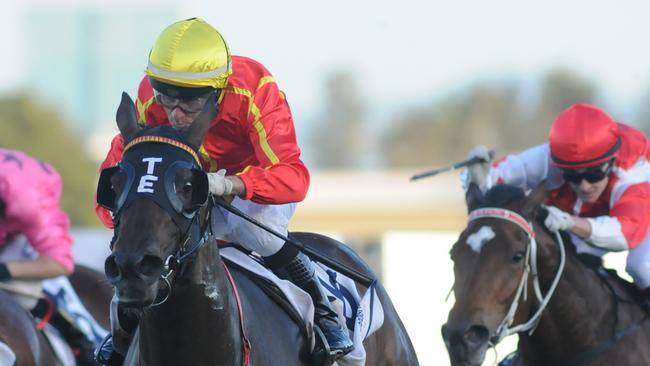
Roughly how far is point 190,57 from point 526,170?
10.7ft

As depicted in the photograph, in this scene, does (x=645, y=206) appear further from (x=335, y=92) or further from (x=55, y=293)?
(x=335, y=92)

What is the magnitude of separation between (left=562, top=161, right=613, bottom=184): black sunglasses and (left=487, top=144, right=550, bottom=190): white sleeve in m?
0.35

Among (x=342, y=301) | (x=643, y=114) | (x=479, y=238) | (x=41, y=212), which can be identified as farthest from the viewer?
(x=643, y=114)

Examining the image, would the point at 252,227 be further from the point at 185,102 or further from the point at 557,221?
the point at 557,221

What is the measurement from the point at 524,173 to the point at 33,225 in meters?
2.80

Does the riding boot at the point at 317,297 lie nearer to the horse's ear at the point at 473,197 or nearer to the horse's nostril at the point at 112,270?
the horse's nostril at the point at 112,270

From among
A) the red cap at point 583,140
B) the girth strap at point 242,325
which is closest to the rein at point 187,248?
the girth strap at point 242,325

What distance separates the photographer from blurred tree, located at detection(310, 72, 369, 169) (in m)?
78.2

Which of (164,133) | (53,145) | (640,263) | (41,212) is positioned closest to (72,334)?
(41,212)

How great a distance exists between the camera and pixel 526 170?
736cm

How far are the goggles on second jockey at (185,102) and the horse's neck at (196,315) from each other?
492mm

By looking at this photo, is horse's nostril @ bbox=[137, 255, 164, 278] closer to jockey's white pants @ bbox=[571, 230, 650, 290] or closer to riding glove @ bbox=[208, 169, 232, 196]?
riding glove @ bbox=[208, 169, 232, 196]

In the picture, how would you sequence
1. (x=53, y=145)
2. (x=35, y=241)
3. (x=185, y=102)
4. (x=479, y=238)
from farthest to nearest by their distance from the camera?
(x=53, y=145)
(x=35, y=241)
(x=479, y=238)
(x=185, y=102)

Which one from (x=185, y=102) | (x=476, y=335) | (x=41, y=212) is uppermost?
(x=185, y=102)
